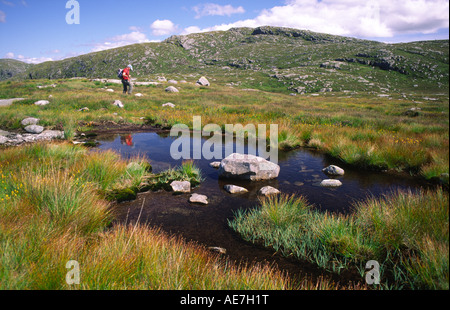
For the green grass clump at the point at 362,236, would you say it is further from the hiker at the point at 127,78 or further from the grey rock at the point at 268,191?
the hiker at the point at 127,78

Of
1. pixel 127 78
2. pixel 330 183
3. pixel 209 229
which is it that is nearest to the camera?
pixel 209 229

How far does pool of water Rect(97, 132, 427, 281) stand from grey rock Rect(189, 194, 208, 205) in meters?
0.14

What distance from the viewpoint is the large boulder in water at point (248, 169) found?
754 centimetres

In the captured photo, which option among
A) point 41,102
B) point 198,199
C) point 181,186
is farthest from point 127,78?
point 198,199

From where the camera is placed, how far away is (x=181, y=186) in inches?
263

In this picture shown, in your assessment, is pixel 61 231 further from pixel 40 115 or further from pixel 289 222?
pixel 40 115

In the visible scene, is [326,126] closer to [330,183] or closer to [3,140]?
[330,183]

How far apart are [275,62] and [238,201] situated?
110188mm

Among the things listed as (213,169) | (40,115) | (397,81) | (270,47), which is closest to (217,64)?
(270,47)

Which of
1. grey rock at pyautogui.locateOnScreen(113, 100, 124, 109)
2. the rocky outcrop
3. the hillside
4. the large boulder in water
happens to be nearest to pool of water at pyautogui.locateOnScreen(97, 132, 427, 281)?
the large boulder in water

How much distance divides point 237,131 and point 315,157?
17.6ft

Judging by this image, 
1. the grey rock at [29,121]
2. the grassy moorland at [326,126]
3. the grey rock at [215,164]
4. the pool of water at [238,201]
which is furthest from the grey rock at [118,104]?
the grey rock at [215,164]

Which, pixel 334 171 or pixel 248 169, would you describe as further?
pixel 334 171

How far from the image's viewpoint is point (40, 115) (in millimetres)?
15203
